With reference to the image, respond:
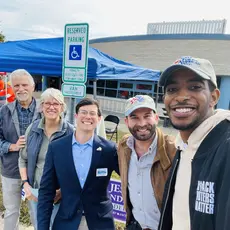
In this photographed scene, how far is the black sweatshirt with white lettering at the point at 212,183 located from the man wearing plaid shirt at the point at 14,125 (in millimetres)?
1841

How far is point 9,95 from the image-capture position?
252 inches

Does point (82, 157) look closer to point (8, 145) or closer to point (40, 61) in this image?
point (8, 145)

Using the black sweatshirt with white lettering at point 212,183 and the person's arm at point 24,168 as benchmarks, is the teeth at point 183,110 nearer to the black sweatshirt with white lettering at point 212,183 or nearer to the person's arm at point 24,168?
the black sweatshirt with white lettering at point 212,183

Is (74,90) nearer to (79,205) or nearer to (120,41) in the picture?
(79,205)

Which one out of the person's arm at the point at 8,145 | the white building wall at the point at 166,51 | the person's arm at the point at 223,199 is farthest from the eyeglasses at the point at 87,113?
the white building wall at the point at 166,51

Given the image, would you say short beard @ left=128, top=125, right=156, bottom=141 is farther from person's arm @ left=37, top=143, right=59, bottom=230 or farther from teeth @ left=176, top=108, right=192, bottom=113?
person's arm @ left=37, top=143, right=59, bottom=230

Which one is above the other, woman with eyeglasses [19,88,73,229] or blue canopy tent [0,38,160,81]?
blue canopy tent [0,38,160,81]

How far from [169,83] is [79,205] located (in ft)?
Result: 3.69

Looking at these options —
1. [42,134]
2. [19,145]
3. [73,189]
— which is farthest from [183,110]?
[19,145]

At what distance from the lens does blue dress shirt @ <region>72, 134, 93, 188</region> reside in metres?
1.65

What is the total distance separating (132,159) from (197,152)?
773mm

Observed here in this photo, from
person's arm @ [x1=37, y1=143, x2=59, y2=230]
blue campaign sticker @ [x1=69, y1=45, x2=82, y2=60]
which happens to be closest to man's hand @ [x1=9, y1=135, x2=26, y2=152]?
person's arm @ [x1=37, y1=143, x2=59, y2=230]

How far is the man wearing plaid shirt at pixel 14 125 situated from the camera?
227 cm

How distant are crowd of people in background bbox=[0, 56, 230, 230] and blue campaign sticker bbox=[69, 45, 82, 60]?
59 centimetres
